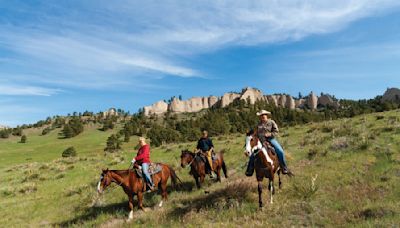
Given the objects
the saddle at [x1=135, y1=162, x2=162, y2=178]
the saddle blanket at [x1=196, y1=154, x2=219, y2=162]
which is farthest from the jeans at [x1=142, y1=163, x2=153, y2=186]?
the saddle blanket at [x1=196, y1=154, x2=219, y2=162]

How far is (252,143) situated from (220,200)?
2.58 metres

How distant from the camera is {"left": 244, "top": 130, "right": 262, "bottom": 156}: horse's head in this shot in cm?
1037

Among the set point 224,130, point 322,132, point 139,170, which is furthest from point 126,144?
point 139,170

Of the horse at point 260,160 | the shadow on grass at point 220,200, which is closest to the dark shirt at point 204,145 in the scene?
the shadow on grass at point 220,200

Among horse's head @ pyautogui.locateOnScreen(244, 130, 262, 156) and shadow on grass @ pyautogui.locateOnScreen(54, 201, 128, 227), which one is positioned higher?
horse's head @ pyautogui.locateOnScreen(244, 130, 262, 156)

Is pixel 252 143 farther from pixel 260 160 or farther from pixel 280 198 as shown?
pixel 280 198

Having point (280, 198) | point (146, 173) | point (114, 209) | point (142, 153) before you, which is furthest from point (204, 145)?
point (280, 198)

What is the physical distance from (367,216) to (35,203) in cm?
1787

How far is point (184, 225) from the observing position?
1030cm

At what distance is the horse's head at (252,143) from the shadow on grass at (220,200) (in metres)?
1.97

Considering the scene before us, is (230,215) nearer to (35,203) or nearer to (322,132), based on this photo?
(35,203)

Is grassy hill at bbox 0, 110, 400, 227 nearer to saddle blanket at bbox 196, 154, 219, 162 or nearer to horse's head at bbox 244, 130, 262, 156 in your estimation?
saddle blanket at bbox 196, 154, 219, 162

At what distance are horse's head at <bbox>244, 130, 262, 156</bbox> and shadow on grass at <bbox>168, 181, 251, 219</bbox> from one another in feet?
Answer: 6.46

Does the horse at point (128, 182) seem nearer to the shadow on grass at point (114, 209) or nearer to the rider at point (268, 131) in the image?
the shadow on grass at point (114, 209)
